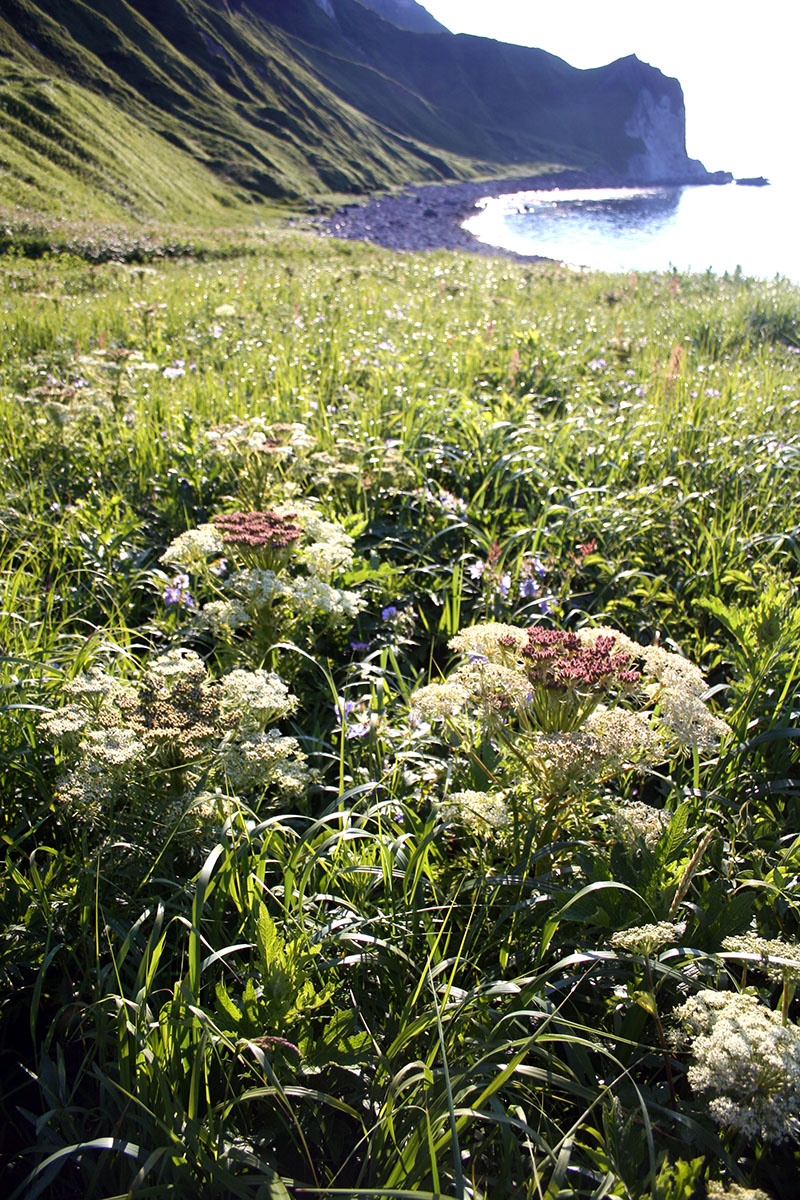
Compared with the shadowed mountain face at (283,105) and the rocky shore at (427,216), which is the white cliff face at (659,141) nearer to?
the shadowed mountain face at (283,105)

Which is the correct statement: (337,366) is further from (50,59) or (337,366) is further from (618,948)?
(50,59)

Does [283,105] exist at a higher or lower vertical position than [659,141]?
lower

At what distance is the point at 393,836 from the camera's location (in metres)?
2.24

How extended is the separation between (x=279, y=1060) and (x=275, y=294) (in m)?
11.8

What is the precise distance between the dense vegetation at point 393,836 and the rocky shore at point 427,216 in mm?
28205

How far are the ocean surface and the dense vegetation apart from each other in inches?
567

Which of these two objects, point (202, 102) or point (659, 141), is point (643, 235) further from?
point (659, 141)

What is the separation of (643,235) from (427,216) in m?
17.4

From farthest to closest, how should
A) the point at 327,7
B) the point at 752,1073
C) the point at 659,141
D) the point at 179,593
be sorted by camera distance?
the point at 659,141
the point at 327,7
the point at 179,593
the point at 752,1073

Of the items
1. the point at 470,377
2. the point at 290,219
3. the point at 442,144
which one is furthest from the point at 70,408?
the point at 442,144

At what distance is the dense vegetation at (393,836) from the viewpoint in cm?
141

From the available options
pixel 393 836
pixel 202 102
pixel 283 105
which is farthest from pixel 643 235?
pixel 283 105

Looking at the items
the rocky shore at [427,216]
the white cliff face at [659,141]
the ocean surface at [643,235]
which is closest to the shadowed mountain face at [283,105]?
the white cliff face at [659,141]

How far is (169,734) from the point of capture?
183 centimetres
